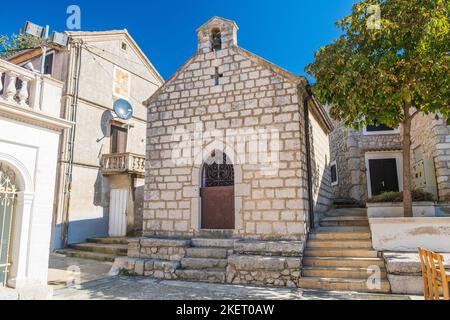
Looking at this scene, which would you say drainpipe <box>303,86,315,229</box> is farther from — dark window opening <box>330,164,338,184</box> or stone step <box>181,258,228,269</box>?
dark window opening <box>330,164,338,184</box>

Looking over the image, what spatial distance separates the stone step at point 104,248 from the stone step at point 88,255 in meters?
0.22

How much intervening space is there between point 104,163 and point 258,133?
8137 millimetres

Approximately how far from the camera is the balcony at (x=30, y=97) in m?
5.38

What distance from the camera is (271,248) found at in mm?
6973

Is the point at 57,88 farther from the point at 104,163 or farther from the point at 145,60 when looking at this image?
the point at 145,60

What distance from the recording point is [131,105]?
595 inches

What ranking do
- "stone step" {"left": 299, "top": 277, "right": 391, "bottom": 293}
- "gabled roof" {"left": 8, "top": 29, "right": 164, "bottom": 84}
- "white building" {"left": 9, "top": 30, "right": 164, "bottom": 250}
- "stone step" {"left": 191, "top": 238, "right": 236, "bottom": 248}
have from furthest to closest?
"gabled roof" {"left": 8, "top": 29, "right": 164, "bottom": 84} < "white building" {"left": 9, "top": 30, "right": 164, "bottom": 250} < "stone step" {"left": 191, "top": 238, "right": 236, "bottom": 248} < "stone step" {"left": 299, "top": 277, "right": 391, "bottom": 293}

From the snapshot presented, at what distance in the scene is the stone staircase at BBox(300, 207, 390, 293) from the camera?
6105 millimetres

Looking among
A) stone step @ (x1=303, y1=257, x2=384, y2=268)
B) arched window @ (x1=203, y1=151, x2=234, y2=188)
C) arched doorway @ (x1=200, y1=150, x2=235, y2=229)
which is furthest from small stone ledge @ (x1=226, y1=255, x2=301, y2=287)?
arched window @ (x1=203, y1=151, x2=234, y2=188)

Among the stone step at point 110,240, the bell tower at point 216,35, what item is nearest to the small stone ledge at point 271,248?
the bell tower at point 216,35

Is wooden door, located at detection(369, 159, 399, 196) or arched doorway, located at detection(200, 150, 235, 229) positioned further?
wooden door, located at detection(369, 159, 399, 196)

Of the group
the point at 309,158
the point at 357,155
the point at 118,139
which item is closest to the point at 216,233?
the point at 309,158

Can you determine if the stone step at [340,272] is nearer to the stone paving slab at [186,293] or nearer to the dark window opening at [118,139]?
the stone paving slab at [186,293]
